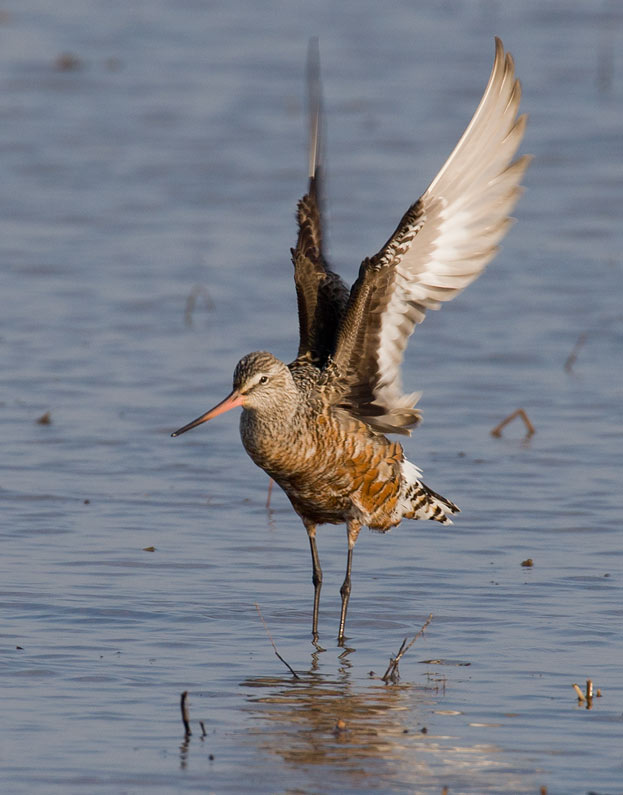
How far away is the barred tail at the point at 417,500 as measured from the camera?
6379 millimetres

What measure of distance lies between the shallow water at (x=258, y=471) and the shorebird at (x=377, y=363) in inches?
18.4

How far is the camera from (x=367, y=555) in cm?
690

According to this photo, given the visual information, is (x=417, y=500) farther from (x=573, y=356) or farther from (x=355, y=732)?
(x=573, y=356)

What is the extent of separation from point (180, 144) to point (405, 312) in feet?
33.4

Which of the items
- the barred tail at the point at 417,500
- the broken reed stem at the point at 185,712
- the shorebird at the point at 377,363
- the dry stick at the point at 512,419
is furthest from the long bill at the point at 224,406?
the dry stick at the point at 512,419

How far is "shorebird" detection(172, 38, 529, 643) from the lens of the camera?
579 cm

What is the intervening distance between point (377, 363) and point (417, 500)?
71 cm

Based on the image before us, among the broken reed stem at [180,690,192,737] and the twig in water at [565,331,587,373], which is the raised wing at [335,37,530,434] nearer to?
the broken reed stem at [180,690,192,737]

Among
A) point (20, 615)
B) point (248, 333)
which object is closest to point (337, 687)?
point (20, 615)

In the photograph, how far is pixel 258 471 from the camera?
8.02m

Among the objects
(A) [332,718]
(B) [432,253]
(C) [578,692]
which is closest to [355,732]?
(A) [332,718]

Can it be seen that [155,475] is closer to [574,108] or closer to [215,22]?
[574,108]

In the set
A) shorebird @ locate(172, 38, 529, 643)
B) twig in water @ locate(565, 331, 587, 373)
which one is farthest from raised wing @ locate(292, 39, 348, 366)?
twig in water @ locate(565, 331, 587, 373)

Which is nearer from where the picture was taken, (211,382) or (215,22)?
(211,382)
